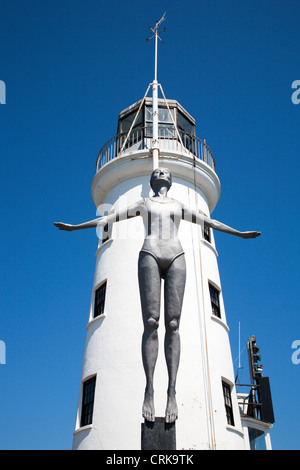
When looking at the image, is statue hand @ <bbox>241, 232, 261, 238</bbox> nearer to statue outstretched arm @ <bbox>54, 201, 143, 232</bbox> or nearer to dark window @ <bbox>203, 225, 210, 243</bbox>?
statue outstretched arm @ <bbox>54, 201, 143, 232</bbox>

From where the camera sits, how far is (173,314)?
6992 millimetres

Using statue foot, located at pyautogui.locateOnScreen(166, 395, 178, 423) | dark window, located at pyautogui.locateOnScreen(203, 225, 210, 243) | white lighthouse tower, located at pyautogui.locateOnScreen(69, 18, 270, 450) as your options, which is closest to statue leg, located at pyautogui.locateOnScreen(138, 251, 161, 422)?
statue foot, located at pyautogui.locateOnScreen(166, 395, 178, 423)

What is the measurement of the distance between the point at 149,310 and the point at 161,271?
0.70 m

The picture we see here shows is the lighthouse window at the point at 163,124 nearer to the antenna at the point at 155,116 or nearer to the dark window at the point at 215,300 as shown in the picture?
the antenna at the point at 155,116

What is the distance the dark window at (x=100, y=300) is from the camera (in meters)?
17.9

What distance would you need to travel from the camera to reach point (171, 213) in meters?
7.89

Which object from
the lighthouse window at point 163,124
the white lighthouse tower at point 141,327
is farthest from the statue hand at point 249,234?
the lighthouse window at point 163,124

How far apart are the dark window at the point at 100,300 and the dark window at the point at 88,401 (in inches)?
104

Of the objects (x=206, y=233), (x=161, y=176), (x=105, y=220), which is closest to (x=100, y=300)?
(x=206, y=233)

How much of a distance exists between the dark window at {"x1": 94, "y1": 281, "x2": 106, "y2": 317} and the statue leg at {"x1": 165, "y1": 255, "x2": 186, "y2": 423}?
35.9ft

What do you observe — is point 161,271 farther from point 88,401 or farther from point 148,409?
point 88,401

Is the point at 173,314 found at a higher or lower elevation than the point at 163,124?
lower

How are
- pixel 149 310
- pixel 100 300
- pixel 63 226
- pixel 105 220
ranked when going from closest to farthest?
pixel 149 310 → pixel 63 226 → pixel 105 220 → pixel 100 300
